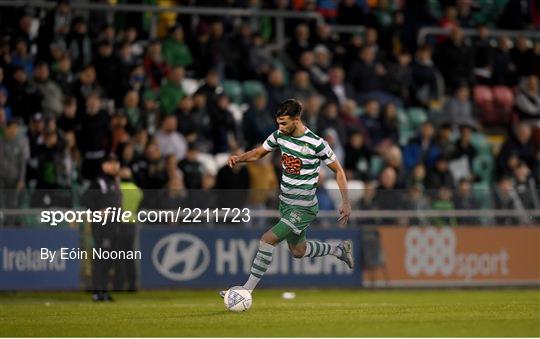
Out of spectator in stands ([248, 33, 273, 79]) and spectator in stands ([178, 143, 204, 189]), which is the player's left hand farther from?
spectator in stands ([248, 33, 273, 79])

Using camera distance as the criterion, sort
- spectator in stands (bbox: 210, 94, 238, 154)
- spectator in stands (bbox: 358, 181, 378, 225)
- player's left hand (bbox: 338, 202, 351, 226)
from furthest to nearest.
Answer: spectator in stands (bbox: 210, 94, 238, 154), spectator in stands (bbox: 358, 181, 378, 225), player's left hand (bbox: 338, 202, 351, 226)

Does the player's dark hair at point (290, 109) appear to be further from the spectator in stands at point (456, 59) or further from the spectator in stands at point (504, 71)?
the spectator in stands at point (504, 71)

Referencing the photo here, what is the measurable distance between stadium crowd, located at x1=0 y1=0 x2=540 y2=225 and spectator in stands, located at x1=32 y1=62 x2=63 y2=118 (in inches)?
1.0

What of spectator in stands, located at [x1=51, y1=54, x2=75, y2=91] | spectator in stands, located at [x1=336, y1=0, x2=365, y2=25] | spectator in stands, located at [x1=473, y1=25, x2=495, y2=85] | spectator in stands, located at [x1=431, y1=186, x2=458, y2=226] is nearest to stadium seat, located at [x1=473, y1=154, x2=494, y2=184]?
spectator in stands, located at [x1=431, y1=186, x2=458, y2=226]

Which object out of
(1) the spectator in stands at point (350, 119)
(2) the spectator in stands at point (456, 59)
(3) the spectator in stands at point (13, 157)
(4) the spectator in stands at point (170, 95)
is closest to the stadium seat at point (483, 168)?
(1) the spectator in stands at point (350, 119)

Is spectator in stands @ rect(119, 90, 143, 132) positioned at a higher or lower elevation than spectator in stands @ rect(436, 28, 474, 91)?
lower

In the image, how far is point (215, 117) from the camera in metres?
23.9

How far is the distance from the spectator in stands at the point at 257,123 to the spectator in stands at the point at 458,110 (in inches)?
194

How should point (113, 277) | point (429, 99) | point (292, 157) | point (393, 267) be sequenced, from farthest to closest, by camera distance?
point (429, 99) → point (393, 267) → point (113, 277) → point (292, 157)

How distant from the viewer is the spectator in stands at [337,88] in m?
25.9

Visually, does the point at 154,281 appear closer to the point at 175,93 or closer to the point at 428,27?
the point at 175,93

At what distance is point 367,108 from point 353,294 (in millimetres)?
5649

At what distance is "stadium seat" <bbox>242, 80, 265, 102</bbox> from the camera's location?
25.5m

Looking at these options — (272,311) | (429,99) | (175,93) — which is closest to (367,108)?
(429,99)
